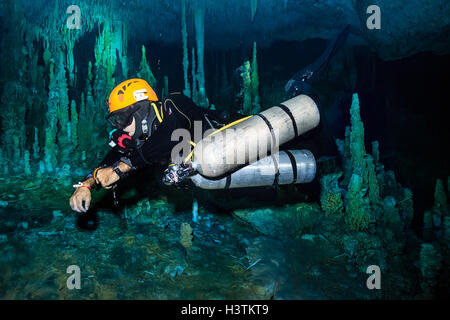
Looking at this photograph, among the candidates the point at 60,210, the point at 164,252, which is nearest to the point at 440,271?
the point at 164,252

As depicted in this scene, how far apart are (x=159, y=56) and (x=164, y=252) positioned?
14.1 meters

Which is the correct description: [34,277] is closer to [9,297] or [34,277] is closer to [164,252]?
[9,297]

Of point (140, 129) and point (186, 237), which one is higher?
point (140, 129)

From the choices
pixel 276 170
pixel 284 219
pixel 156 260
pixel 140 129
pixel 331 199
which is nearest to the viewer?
pixel 140 129

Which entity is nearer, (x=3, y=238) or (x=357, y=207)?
(x=3, y=238)

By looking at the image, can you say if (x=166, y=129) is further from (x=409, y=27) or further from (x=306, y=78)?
(x=409, y=27)

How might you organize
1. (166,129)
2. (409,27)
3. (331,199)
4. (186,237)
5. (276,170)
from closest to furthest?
1. (166,129)
2. (276,170)
3. (186,237)
4. (331,199)
5. (409,27)

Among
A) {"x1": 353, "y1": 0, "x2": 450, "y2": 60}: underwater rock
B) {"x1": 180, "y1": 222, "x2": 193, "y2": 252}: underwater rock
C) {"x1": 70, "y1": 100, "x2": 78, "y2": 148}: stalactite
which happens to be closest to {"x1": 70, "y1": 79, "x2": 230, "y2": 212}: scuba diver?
{"x1": 180, "y1": 222, "x2": 193, "y2": 252}: underwater rock

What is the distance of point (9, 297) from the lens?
247cm

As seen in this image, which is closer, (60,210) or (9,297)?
(9,297)

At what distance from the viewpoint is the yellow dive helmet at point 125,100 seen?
2682 mm

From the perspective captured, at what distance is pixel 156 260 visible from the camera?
3.25 m

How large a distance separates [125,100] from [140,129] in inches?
13.7

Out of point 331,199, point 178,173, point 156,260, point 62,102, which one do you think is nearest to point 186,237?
point 156,260
